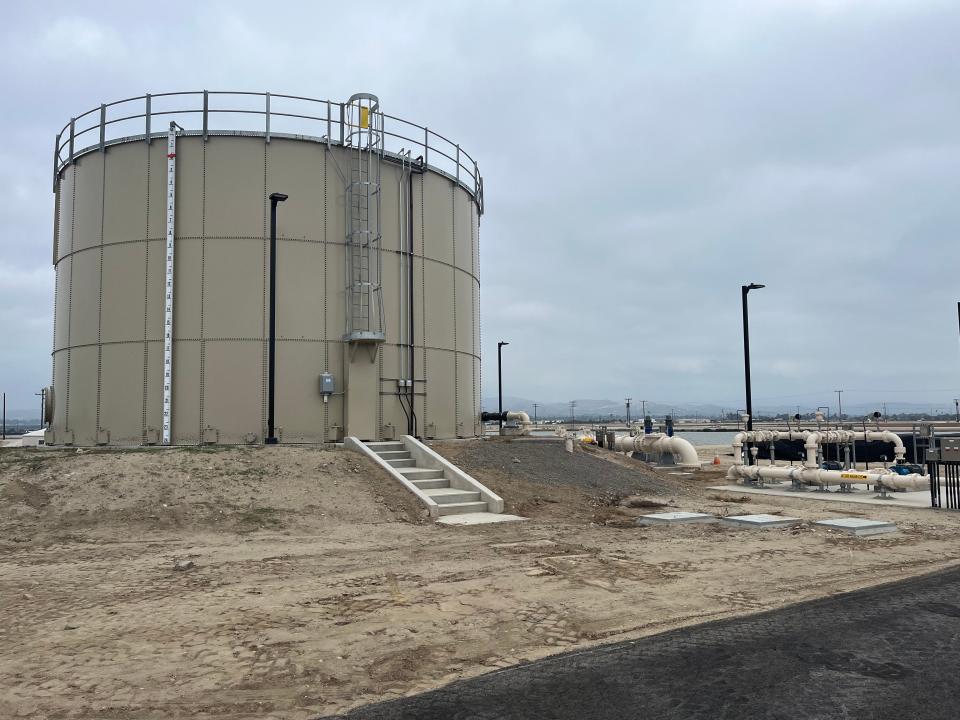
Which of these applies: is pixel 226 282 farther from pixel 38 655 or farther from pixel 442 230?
pixel 38 655

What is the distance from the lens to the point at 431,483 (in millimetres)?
16375

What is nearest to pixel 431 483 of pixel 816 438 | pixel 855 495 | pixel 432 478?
pixel 432 478

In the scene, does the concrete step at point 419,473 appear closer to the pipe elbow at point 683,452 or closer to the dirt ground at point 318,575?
the dirt ground at point 318,575

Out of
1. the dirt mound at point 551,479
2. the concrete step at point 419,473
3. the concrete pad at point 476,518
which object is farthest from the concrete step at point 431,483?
the concrete pad at point 476,518

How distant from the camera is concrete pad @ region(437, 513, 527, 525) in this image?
13.4 m

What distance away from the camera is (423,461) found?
1764 centimetres

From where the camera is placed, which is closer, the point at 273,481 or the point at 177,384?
the point at 273,481

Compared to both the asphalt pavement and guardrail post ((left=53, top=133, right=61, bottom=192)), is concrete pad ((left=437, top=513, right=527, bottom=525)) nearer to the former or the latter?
the asphalt pavement

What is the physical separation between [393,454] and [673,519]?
7.20m

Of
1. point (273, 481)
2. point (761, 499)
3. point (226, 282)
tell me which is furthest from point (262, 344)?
point (761, 499)

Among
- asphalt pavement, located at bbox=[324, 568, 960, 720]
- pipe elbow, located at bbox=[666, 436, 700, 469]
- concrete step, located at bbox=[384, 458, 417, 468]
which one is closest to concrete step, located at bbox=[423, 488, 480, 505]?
concrete step, located at bbox=[384, 458, 417, 468]

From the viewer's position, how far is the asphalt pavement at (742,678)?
495 cm

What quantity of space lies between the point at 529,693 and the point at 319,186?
17.7 metres

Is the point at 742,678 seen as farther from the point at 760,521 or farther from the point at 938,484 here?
the point at 938,484
